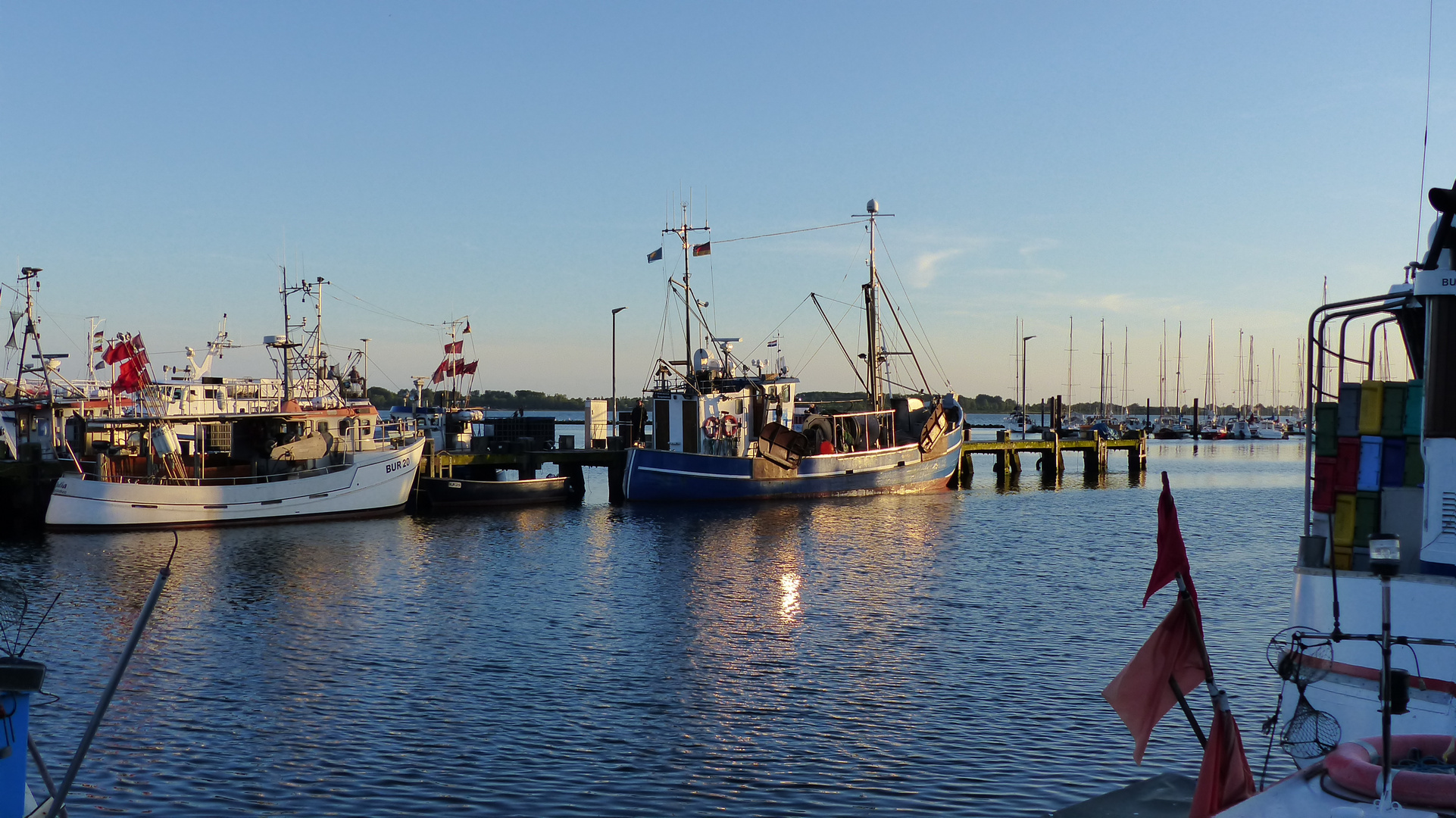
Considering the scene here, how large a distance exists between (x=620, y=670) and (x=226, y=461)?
30828mm

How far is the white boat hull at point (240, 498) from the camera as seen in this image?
37.6 metres

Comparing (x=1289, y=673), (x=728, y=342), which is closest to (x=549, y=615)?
(x=1289, y=673)

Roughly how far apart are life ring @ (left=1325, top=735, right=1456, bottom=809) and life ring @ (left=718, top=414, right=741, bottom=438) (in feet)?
143

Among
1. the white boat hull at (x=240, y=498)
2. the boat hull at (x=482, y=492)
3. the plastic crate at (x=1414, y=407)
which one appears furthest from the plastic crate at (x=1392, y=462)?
the boat hull at (x=482, y=492)

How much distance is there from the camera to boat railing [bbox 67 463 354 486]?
38750 mm

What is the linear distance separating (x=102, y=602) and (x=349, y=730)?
13.2 meters

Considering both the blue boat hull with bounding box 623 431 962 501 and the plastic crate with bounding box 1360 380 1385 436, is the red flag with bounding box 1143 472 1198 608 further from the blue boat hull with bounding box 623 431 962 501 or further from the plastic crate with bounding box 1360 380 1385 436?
the blue boat hull with bounding box 623 431 962 501

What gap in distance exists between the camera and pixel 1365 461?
9.93 m

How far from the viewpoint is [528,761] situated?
44.0 feet

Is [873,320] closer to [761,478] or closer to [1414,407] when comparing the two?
[761,478]

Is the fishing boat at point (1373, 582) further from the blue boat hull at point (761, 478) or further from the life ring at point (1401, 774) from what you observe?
the blue boat hull at point (761, 478)

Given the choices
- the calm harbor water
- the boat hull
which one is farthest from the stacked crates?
the boat hull

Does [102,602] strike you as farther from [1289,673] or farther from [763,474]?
[763,474]

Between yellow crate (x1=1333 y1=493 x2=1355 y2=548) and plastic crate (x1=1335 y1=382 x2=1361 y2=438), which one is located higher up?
plastic crate (x1=1335 y1=382 x2=1361 y2=438)
